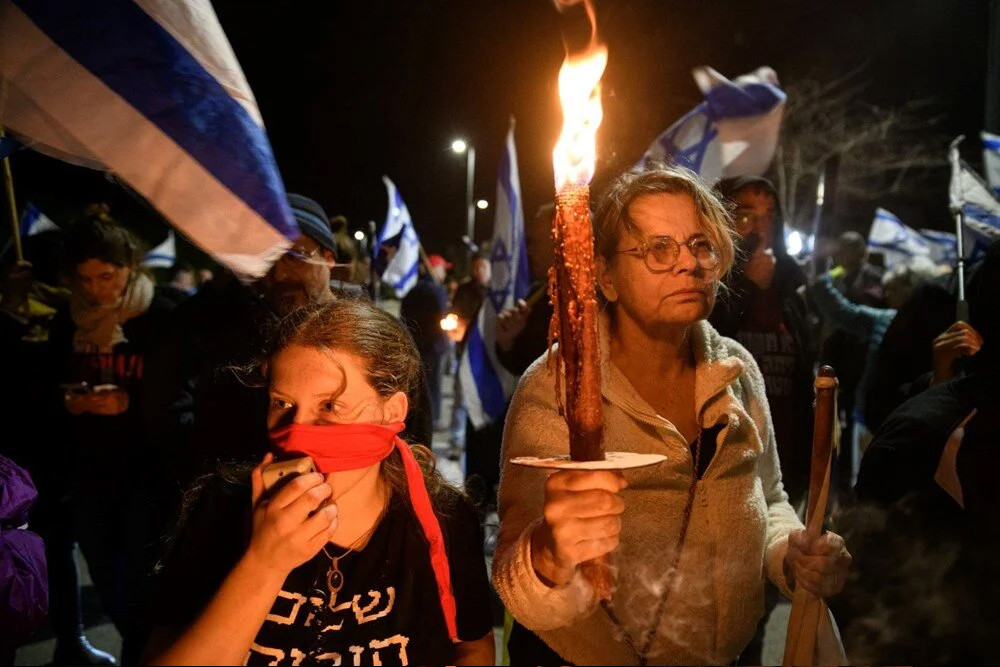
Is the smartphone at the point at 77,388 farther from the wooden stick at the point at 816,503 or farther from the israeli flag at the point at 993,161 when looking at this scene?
the israeli flag at the point at 993,161

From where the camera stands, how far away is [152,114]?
2025 mm

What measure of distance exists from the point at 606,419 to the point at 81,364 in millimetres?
3345

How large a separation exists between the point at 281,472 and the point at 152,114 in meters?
1.10

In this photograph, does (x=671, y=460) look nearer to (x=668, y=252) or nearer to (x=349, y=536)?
(x=668, y=252)

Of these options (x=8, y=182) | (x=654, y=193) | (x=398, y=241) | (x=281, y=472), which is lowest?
(x=281, y=472)

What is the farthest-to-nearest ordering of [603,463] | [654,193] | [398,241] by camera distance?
[398,241], [654,193], [603,463]

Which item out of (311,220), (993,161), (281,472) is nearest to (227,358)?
(311,220)

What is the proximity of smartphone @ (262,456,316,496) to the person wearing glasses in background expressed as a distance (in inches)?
21.7

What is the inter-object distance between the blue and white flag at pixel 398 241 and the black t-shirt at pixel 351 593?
340 inches

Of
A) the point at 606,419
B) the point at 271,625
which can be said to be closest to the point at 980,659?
the point at 606,419

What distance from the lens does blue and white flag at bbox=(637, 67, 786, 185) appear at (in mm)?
5844

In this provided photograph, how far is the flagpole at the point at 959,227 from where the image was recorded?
3.92 metres

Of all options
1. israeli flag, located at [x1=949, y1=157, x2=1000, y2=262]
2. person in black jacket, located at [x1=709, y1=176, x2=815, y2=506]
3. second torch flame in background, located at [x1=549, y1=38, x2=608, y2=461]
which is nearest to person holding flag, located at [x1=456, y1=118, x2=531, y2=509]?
person in black jacket, located at [x1=709, y1=176, x2=815, y2=506]

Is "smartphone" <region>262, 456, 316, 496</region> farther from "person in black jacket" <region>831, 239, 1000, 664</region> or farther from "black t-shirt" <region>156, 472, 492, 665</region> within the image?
"person in black jacket" <region>831, 239, 1000, 664</region>
